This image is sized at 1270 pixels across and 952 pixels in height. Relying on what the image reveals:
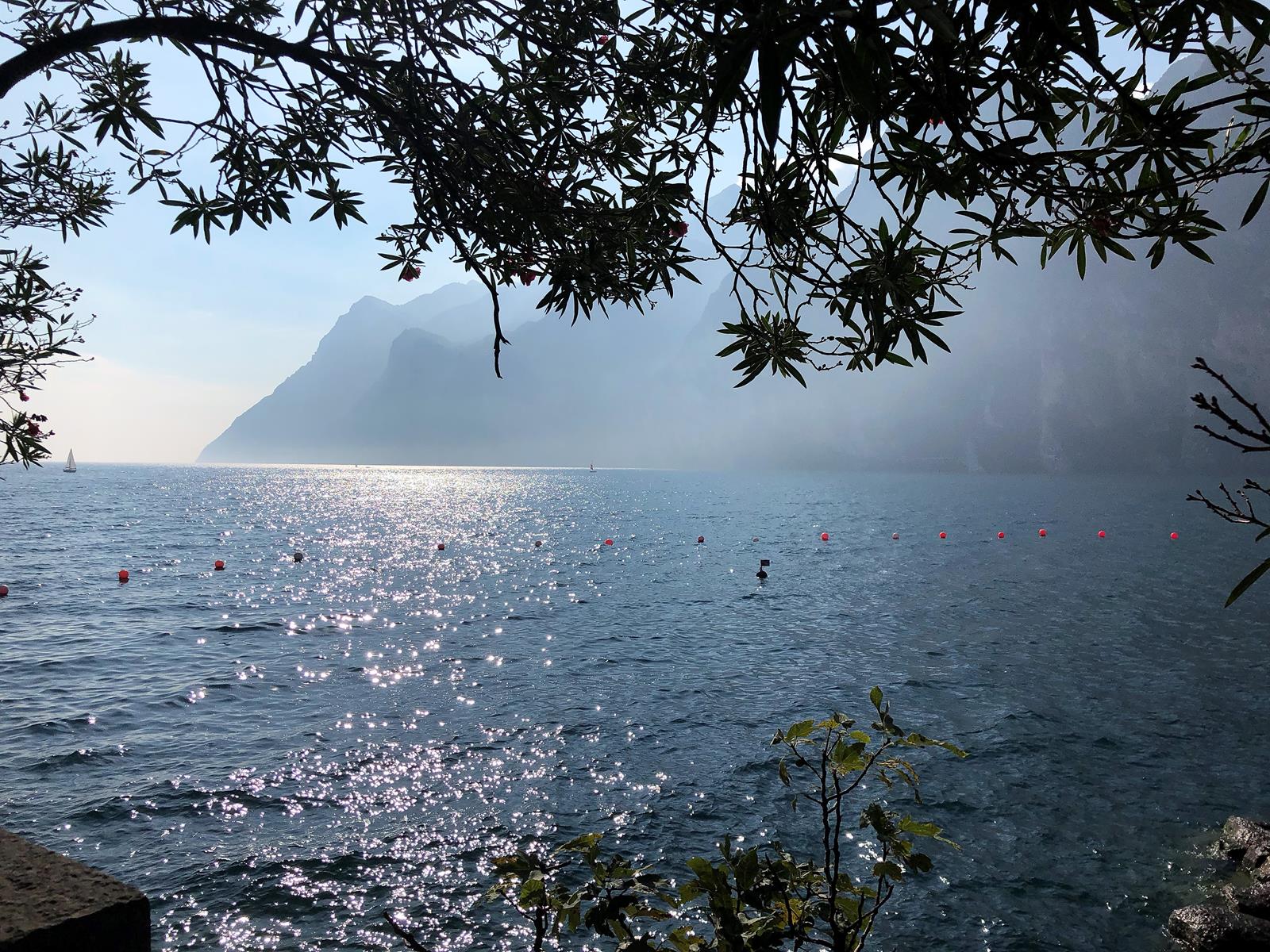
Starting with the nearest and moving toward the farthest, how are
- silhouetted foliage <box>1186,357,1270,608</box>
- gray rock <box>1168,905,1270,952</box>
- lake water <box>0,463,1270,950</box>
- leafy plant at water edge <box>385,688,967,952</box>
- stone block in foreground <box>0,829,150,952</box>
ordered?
silhouetted foliage <box>1186,357,1270,608</box> < leafy plant at water edge <box>385,688,967,952</box> < stone block in foreground <box>0,829,150,952</box> < gray rock <box>1168,905,1270,952</box> < lake water <box>0,463,1270,950</box>

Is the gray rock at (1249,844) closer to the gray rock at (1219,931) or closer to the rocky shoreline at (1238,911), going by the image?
the rocky shoreline at (1238,911)

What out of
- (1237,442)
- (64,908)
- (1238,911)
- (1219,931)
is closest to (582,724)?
(1219,931)

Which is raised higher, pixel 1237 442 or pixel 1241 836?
pixel 1237 442

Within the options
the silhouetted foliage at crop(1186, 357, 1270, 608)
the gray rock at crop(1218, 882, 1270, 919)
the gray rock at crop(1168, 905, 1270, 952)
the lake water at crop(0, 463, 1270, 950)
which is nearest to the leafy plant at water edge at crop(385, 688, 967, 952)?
the silhouetted foliage at crop(1186, 357, 1270, 608)

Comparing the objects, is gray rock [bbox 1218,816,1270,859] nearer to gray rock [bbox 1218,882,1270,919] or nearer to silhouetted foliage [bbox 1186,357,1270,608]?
gray rock [bbox 1218,882,1270,919]

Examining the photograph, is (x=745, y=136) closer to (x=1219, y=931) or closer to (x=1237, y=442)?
(x=1237, y=442)

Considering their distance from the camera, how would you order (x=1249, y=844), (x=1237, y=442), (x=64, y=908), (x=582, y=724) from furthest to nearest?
(x=582, y=724) → (x=1249, y=844) → (x=64, y=908) → (x=1237, y=442)

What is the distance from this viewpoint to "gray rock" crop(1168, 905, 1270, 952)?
9.85m

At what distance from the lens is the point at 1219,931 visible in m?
10.0

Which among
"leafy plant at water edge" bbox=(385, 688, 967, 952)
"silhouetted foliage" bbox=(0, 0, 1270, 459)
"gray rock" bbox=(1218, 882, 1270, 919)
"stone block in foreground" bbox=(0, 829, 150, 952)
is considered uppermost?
"silhouetted foliage" bbox=(0, 0, 1270, 459)

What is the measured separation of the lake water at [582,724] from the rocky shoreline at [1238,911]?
0.48 metres

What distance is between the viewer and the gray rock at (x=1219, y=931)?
32.3 feet

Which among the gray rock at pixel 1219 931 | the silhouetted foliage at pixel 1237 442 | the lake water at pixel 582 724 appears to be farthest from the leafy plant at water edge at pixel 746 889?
the gray rock at pixel 1219 931

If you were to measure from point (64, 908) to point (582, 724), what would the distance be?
15875 mm
